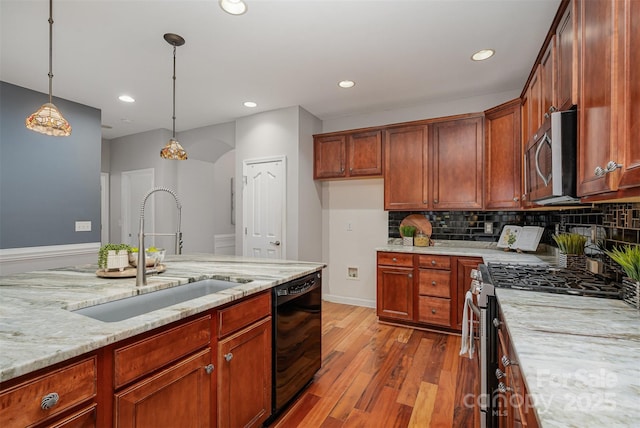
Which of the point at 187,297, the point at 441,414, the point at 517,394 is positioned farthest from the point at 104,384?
the point at 441,414

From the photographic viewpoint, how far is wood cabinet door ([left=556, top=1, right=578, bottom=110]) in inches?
56.1

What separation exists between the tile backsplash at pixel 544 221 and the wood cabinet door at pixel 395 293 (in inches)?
26.4

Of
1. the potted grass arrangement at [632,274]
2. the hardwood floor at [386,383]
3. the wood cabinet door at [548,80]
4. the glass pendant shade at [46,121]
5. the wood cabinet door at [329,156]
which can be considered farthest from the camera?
the wood cabinet door at [329,156]

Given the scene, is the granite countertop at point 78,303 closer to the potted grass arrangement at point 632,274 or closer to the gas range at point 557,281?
the gas range at point 557,281

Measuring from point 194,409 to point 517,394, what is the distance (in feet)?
4.21

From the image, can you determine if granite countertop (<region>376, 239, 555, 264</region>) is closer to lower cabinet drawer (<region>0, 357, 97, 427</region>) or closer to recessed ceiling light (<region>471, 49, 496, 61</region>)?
recessed ceiling light (<region>471, 49, 496, 61</region>)

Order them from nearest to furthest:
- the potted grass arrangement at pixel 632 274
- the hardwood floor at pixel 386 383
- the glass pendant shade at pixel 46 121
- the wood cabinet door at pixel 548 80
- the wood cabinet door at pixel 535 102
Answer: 1. the potted grass arrangement at pixel 632 274
2. the glass pendant shade at pixel 46 121
3. the wood cabinet door at pixel 548 80
4. the hardwood floor at pixel 386 383
5. the wood cabinet door at pixel 535 102

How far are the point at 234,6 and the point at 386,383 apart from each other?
2.92m

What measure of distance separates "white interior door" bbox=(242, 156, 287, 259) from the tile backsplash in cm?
149

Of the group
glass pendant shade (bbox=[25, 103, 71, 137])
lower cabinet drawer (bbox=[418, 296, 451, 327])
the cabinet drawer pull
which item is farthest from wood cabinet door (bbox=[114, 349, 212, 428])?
lower cabinet drawer (bbox=[418, 296, 451, 327])

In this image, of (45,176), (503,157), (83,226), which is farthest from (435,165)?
(45,176)

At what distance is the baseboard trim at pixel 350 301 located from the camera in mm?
4105

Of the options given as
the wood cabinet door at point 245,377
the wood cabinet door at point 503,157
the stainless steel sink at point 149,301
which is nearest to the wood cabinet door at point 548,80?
the wood cabinet door at point 503,157

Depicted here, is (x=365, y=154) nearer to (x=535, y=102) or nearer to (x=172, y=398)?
(x=535, y=102)
